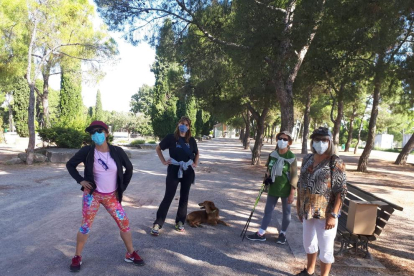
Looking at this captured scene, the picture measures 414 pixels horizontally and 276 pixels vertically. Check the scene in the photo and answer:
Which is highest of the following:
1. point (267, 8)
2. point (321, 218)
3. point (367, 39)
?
point (267, 8)

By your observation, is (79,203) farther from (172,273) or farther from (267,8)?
(267,8)

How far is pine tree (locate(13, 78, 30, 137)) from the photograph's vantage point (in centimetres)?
2911

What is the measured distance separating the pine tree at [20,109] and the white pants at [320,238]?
3158cm

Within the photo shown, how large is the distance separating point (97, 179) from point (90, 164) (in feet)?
0.58

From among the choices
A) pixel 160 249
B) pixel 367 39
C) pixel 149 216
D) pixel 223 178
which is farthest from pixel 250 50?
pixel 160 249

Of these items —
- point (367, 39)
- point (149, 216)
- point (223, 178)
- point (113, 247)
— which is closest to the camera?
Result: point (113, 247)

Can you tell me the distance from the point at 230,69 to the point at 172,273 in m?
10.9

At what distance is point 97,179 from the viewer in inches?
129

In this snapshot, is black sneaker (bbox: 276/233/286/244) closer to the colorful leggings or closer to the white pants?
the white pants

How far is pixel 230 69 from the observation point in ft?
43.2

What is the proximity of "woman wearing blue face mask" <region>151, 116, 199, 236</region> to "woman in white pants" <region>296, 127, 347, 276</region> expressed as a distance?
1.82 meters

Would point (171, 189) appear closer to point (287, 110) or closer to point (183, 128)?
point (183, 128)

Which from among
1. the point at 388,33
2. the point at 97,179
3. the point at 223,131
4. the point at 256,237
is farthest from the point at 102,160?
the point at 223,131

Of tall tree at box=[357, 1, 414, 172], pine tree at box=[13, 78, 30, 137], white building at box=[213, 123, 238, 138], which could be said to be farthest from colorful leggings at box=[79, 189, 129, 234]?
white building at box=[213, 123, 238, 138]
